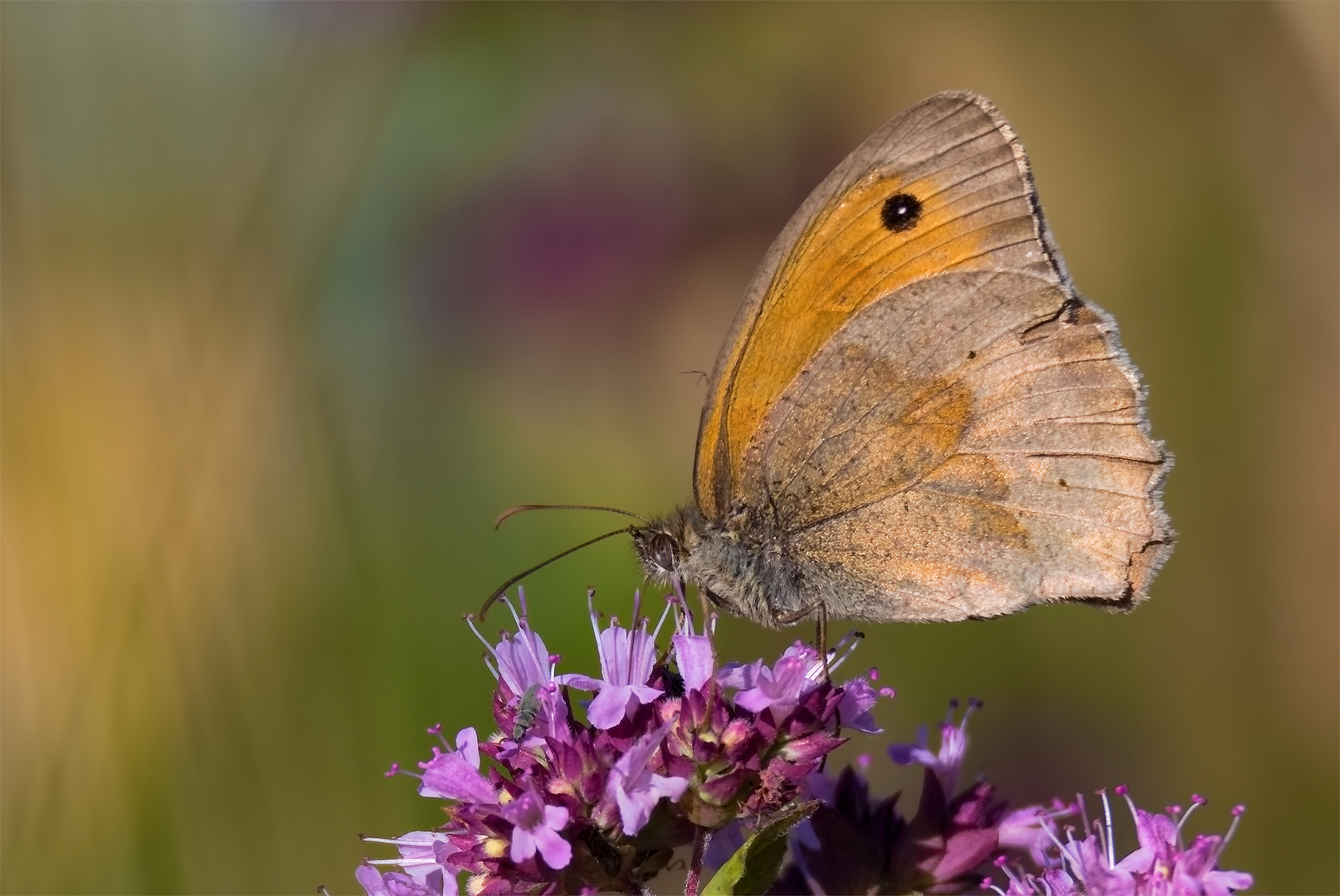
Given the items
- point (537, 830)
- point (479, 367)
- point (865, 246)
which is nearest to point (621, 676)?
point (537, 830)

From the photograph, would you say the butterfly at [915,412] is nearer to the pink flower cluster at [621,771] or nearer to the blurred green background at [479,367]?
the pink flower cluster at [621,771]

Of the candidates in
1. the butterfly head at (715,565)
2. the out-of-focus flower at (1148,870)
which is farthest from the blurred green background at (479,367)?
the out-of-focus flower at (1148,870)

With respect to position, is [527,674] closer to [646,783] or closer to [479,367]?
[646,783]

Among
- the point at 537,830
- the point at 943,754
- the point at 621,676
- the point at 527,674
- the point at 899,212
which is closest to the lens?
the point at 537,830

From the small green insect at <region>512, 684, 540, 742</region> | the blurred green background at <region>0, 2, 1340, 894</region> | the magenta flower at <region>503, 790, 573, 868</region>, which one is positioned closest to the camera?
the magenta flower at <region>503, 790, 573, 868</region>

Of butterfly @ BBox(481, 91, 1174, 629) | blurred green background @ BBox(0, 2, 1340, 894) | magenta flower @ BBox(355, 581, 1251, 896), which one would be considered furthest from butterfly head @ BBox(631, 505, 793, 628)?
blurred green background @ BBox(0, 2, 1340, 894)

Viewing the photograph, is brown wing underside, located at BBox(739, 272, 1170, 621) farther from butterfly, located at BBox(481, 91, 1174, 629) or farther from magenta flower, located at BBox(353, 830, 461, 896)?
magenta flower, located at BBox(353, 830, 461, 896)
